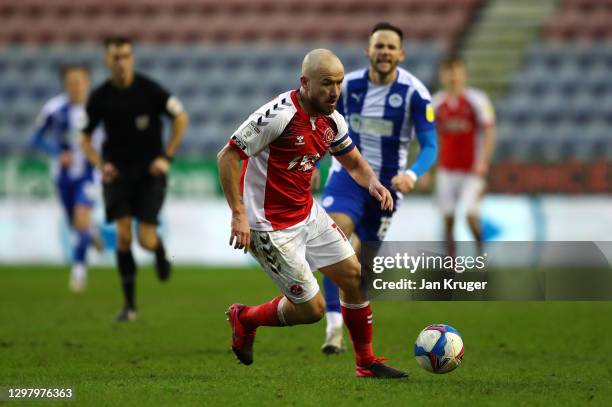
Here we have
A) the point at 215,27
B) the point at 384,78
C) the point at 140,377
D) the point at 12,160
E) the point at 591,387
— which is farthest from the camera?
the point at 215,27

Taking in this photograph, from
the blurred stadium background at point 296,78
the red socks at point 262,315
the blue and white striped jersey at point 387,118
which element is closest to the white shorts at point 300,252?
the red socks at point 262,315

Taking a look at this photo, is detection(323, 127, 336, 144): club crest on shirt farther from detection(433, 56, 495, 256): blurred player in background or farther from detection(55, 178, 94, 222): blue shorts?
detection(55, 178, 94, 222): blue shorts

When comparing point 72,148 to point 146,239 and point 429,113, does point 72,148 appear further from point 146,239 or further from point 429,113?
point 429,113

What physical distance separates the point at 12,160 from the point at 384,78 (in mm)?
10450

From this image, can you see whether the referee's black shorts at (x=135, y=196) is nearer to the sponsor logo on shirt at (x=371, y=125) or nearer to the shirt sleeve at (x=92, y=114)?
the shirt sleeve at (x=92, y=114)

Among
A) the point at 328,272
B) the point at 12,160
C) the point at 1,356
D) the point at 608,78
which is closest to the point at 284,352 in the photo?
the point at 328,272

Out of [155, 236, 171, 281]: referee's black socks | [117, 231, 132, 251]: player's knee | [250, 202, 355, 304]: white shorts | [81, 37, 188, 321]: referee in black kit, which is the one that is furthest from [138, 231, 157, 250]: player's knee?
[250, 202, 355, 304]: white shorts

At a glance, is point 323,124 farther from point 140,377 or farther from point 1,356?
point 1,356

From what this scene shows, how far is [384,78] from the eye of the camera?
771 centimetres

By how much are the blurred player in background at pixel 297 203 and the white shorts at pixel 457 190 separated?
6.58 m

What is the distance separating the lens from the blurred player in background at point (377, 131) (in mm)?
7594

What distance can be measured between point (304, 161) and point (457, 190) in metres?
7.33

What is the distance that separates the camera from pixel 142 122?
379 inches

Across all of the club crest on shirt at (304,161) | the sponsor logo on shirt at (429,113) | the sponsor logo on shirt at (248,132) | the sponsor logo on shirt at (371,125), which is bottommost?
the club crest on shirt at (304,161)
